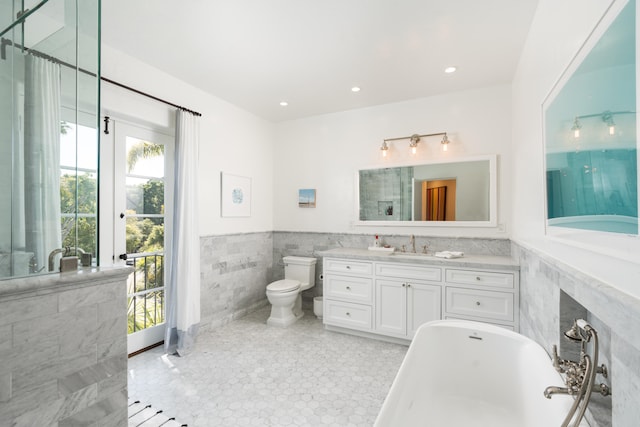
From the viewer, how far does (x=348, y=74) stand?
2977 millimetres

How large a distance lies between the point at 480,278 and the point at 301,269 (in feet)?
6.93

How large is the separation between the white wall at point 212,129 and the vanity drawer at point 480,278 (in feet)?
8.35

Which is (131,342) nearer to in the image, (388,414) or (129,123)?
(129,123)

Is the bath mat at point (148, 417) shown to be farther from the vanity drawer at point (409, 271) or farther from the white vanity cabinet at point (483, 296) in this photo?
the white vanity cabinet at point (483, 296)

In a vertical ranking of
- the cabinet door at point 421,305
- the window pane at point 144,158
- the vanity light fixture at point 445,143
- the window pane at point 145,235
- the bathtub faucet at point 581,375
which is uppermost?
the vanity light fixture at point 445,143

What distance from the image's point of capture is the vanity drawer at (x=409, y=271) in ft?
9.71

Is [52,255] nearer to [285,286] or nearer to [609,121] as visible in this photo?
[609,121]

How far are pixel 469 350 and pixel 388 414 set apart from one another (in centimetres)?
114

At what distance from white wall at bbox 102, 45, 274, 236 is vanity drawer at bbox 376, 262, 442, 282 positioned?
1.88 m

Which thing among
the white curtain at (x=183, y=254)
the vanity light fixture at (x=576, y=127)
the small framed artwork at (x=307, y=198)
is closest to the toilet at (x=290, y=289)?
the small framed artwork at (x=307, y=198)

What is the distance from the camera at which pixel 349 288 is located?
11.0ft

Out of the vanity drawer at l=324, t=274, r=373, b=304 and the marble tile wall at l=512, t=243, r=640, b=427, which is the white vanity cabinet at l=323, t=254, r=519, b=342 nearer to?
the vanity drawer at l=324, t=274, r=373, b=304

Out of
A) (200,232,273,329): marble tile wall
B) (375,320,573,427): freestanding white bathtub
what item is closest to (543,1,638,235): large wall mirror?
(375,320,573,427): freestanding white bathtub

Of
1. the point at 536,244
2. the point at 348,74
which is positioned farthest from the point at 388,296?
the point at 348,74
